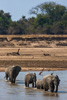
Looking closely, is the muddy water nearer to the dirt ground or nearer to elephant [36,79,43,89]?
elephant [36,79,43,89]

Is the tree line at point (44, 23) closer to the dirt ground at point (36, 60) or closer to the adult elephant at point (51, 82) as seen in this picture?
the dirt ground at point (36, 60)

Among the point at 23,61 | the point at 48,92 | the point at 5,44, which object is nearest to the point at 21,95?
the point at 48,92

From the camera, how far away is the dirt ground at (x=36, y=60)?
32.8 metres

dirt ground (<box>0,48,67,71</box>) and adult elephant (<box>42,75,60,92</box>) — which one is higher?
adult elephant (<box>42,75,60,92</box>)

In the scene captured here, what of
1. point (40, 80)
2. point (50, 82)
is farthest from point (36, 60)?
point (50, 82)

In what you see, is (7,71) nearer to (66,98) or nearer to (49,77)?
Result: (49,77)

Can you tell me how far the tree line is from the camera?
62656 mm

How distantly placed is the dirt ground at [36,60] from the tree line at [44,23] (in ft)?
71.3

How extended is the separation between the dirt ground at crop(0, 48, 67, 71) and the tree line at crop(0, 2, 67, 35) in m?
21.7

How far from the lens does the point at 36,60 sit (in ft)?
113

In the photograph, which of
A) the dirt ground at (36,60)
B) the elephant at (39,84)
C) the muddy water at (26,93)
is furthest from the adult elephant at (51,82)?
the dirt ground at (36,60)

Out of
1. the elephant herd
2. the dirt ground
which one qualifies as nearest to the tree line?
the dirt ground

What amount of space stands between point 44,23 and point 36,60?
118ft

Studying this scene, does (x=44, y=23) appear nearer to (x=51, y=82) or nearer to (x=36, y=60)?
(x=36, y=60)
